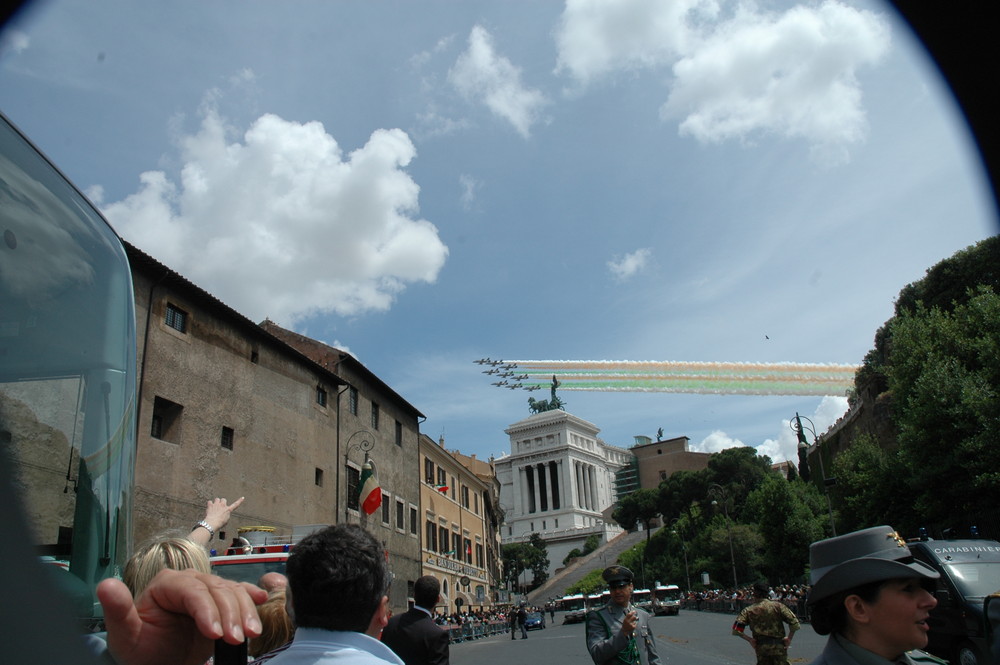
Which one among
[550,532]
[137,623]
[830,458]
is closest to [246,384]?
[137,623]

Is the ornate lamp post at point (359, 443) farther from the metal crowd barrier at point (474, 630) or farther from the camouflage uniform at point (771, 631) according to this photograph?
the camouflage uniform at point (771, 631)

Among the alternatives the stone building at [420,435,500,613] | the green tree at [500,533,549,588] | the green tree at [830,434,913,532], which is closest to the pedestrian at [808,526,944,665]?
the green tree at [830,434,913,532]

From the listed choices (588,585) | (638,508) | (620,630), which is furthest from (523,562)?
(620,630)

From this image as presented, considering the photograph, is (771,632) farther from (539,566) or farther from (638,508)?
(539,566)

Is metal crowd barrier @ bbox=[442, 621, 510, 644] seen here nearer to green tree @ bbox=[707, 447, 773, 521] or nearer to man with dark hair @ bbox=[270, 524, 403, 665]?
→ man with dark hair @ bbox=[270, 524, 403, 665]

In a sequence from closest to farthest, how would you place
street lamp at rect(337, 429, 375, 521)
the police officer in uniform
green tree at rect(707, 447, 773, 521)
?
the police officer in uniform
street lamp at rect(337, 429, 375, 521)
green tree at rect(707, 447, 773, 521)

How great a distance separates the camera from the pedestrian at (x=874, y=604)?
2326 mm

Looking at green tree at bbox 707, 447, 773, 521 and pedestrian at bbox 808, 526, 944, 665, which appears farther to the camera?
green tree at bbox 707, 447, 773, 521

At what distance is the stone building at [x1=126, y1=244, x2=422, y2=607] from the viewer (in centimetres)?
1823

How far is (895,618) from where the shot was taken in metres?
2.34

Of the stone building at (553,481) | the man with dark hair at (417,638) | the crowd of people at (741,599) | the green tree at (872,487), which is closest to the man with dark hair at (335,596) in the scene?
the man with dark hair at (417,638)

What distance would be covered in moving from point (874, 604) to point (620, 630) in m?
3.11

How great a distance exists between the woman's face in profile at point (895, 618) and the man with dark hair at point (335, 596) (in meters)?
1.52

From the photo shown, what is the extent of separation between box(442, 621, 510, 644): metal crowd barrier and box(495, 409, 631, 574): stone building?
81.9 metres
